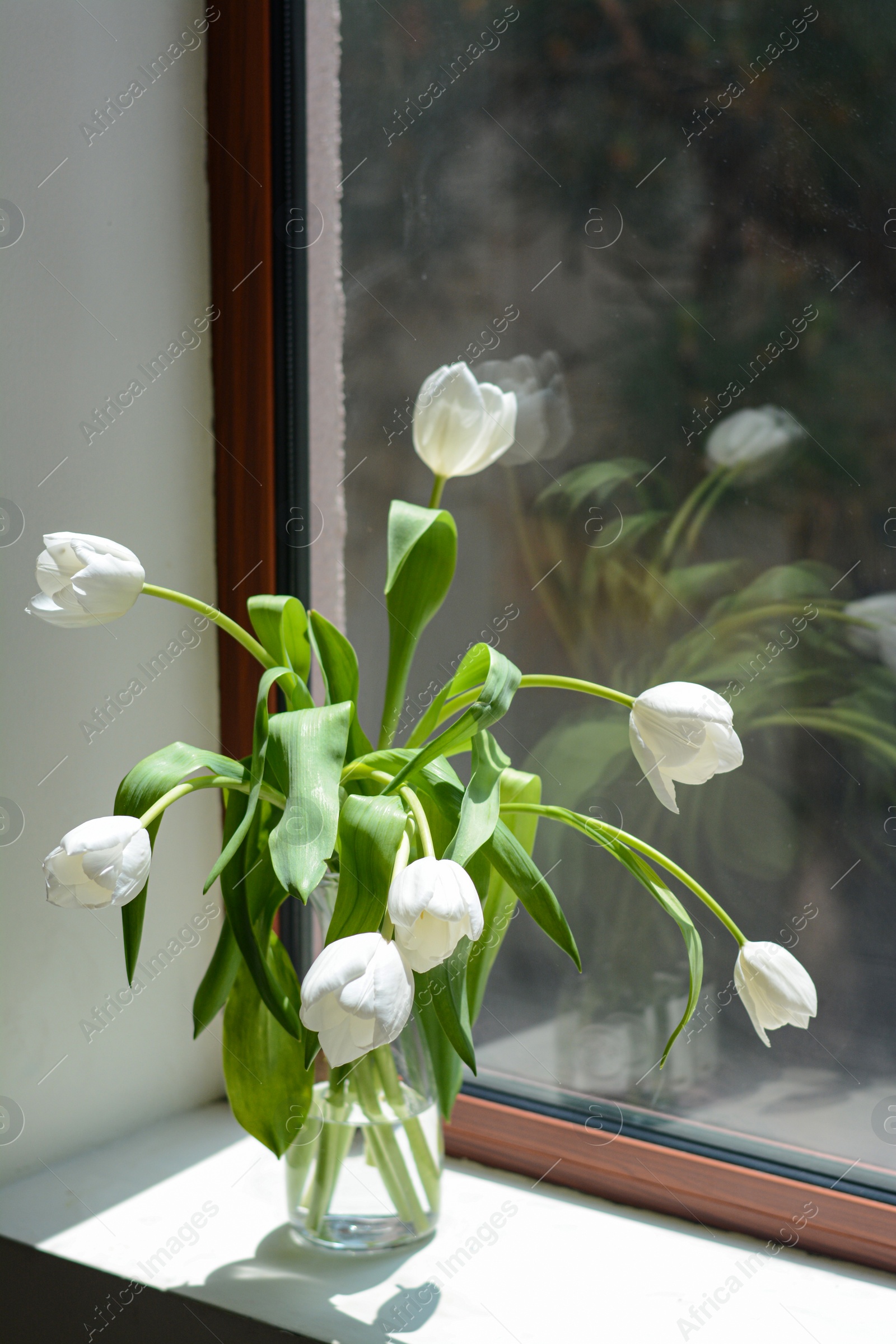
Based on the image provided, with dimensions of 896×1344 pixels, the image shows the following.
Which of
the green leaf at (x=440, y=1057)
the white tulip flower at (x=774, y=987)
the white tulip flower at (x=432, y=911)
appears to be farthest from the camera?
the green leaf at (x=440, y=1057)

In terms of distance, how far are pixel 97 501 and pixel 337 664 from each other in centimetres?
32

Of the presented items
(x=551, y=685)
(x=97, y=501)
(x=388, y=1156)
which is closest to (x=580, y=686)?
(x=551, y=685)

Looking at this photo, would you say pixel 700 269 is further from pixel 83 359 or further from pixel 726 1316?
pixel 726 1316

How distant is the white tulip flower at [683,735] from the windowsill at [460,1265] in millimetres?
394

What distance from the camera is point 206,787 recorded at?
0.75 meters

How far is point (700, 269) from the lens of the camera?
91 centimetres

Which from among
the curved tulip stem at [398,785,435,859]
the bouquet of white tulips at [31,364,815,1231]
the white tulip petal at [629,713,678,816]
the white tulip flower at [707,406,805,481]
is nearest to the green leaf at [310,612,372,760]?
the bouquet of white tulips at [31,364,815,1231]

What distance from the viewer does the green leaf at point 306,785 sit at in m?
0.64

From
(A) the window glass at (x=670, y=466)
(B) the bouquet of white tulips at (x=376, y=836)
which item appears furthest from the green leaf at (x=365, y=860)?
(A) the window glass at (x=670, y=466)

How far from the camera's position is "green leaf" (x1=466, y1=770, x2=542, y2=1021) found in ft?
2.65

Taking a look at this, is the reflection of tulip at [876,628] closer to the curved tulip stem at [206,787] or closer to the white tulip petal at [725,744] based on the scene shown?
the white tulip petal at [725,744]

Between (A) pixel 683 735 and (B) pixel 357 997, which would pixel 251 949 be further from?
(A) pixel 683 735

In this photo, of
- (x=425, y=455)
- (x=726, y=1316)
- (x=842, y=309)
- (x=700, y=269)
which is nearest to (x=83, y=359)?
(x=425, y=455)

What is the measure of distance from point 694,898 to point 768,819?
9 cm
